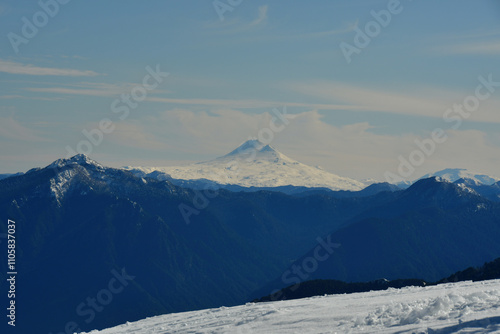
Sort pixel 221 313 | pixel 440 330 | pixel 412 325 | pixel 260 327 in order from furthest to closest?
pixel 221 313
pixel 260 327
pixel 412 325
pixel 440 330

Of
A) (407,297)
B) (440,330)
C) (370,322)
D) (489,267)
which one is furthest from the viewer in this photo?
(489,267)

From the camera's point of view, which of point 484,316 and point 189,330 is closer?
point 484,316

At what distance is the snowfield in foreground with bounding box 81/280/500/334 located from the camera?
44156 mm

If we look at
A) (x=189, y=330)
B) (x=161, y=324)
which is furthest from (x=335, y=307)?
(x=161, y=324)

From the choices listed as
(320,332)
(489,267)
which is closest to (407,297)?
(320,332)

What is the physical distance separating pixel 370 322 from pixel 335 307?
35.8 ft

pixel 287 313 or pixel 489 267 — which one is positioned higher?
pixel 287 313

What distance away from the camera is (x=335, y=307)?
60.5m

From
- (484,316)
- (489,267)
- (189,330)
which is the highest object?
(189,330)

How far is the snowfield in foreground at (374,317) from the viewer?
4416 cm

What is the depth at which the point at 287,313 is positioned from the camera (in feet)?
200

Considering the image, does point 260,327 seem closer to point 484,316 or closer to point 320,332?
point 320,332

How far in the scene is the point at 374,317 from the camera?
5062cm

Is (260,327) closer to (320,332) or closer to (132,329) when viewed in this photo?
(320,332)
